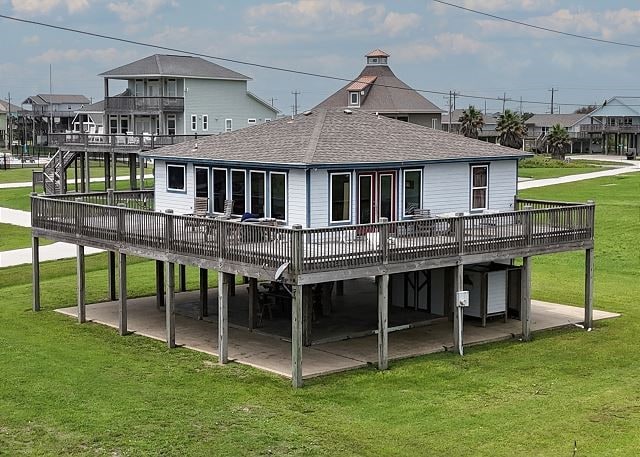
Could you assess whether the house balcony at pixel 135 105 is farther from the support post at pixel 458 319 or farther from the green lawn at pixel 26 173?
the support post at pixel 458 319

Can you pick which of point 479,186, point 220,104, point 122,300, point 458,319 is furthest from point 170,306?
point 220,104

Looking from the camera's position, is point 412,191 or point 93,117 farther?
point 93,117

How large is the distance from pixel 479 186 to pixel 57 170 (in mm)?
36722

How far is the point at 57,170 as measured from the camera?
5981 centimetres

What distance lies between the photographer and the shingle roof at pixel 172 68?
62.8 m

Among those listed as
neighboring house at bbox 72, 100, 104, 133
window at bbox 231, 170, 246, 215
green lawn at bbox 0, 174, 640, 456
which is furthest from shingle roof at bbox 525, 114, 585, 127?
window at bbox 231, 170, 246, 215

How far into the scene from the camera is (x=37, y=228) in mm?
30891

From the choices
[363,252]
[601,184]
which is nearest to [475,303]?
[363,252]

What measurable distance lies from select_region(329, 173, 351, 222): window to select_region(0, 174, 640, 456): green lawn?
4027 mm

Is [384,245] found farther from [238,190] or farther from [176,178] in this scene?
[176,178]

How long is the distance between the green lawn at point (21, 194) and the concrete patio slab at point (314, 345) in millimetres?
35232

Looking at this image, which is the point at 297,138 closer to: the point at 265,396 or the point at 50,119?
the point at 265,396

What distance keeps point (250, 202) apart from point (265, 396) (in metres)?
7.06

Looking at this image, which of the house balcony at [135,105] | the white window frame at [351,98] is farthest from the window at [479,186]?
the white window frame at [351,98]
